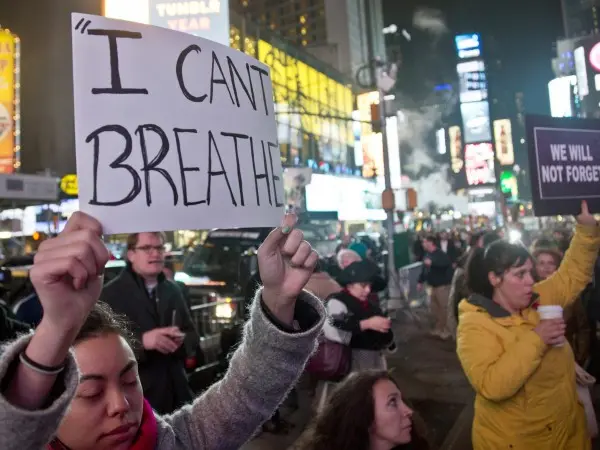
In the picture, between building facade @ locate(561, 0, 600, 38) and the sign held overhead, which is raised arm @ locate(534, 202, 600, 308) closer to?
the sign held overhead

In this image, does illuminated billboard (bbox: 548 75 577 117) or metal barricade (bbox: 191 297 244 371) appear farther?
illuminated billboard (bbox: 548 75 577 117)

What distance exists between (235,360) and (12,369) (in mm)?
851

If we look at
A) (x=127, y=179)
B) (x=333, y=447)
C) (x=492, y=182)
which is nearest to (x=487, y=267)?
(x=333, y=447)

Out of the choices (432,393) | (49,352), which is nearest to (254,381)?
(49,352)

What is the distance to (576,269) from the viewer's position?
3.67 meters

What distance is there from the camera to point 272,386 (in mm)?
1703

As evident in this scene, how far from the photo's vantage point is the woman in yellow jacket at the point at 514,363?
110 inches

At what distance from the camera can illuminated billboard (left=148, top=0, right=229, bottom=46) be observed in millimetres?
10805

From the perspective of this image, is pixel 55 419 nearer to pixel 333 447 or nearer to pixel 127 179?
pixel 127 179

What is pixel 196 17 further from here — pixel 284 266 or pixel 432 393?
pixel 284 266

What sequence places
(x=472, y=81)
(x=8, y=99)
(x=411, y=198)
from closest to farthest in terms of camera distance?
(x=411, y=198) < (x=8, y=99) < (x=472, y=81)

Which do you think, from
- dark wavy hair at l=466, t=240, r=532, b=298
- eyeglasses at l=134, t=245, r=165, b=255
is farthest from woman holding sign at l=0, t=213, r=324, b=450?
eyeglasses at l=134, t=245, r=165, b=255

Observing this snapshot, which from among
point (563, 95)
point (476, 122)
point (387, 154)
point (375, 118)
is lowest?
point (387, 154)

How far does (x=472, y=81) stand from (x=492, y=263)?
2643 inches
